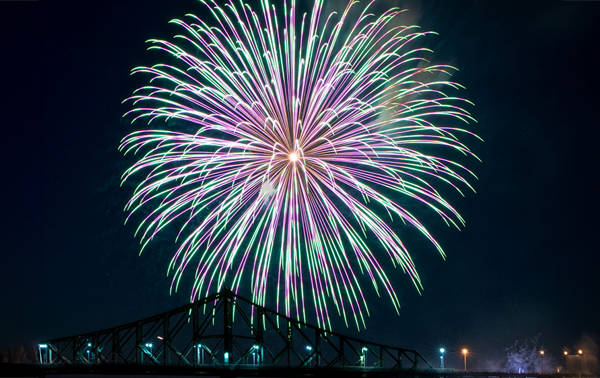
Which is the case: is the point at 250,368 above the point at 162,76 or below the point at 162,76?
below

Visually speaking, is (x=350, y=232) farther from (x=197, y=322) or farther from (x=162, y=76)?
(x=197, y=322)

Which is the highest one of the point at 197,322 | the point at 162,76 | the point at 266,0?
the point at 266,0

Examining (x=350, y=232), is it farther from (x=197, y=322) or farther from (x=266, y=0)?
(x=197, y=322)

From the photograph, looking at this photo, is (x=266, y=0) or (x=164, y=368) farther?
(x=164, y=368)

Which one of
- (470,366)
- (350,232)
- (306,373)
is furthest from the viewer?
(470,366)
